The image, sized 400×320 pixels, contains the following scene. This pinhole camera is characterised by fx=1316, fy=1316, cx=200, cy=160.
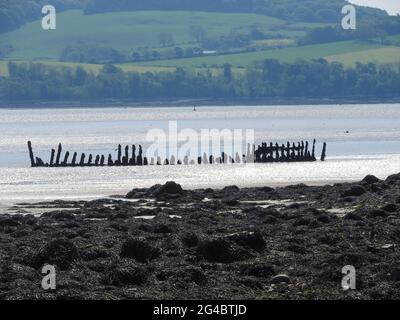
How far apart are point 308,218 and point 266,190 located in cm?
1842

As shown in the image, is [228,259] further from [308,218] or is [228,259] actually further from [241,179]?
[241,179]

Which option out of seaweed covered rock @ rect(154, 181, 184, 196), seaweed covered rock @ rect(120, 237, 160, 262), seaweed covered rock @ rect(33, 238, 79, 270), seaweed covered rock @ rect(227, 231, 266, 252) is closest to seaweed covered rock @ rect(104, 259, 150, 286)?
seaweed covered rock @ rect(33, 238, 79, 270)

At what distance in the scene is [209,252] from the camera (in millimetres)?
32562

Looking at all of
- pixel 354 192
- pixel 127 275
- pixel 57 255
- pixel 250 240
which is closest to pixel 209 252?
pixel 250 240

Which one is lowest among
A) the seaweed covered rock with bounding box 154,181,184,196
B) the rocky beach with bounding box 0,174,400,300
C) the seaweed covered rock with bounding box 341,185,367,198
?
the seaweed covered rock with bounding box 154,181,184,196

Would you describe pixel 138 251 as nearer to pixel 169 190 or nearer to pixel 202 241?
pixel 202 241

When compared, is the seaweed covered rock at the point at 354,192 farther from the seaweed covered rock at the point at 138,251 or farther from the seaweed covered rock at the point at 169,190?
the seaweed covered rock at the point at 138,251

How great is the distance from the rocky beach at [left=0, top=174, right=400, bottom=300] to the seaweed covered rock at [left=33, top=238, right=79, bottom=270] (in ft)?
0.08

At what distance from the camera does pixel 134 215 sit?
47.6 metres

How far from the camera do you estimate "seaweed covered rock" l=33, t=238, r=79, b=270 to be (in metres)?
31.8

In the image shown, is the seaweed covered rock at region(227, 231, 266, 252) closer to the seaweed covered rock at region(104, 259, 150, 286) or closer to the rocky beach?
the rocky beach
